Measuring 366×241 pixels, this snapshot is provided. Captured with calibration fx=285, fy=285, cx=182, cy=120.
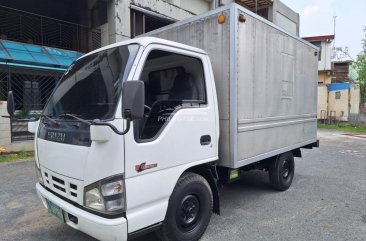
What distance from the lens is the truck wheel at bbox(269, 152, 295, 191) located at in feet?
16.6

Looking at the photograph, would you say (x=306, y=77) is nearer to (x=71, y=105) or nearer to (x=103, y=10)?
(x=71, y=105)

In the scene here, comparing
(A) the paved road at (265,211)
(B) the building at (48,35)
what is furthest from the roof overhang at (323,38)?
(A) the paved road at (265,211)

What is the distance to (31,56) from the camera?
9.27m

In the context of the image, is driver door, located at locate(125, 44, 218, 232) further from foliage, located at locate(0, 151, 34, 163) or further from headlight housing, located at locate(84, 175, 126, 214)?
foliage, located at locate(0, 151, 34, 163)

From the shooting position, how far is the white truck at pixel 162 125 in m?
2.53

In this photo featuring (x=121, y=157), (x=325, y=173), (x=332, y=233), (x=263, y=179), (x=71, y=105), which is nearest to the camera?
(x=121, y=157)

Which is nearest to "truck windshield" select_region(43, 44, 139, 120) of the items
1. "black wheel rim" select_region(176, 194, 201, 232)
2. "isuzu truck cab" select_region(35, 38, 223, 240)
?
"isuzu truck cab" select_region(35, 38, 223, 240)

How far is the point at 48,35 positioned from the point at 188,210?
11.5 meters

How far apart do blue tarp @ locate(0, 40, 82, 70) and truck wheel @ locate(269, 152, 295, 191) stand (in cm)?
780

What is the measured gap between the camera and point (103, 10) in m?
11.6

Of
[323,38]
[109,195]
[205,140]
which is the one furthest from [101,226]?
[323,38]

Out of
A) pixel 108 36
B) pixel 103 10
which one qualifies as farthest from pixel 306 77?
pixel 103 10

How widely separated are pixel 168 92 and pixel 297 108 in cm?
275

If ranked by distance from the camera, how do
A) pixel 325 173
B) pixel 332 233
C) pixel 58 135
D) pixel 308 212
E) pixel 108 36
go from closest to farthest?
pixel 58 135
pixel 332 233
pixel 308 212
pixel 325 173
pixel 108 36
